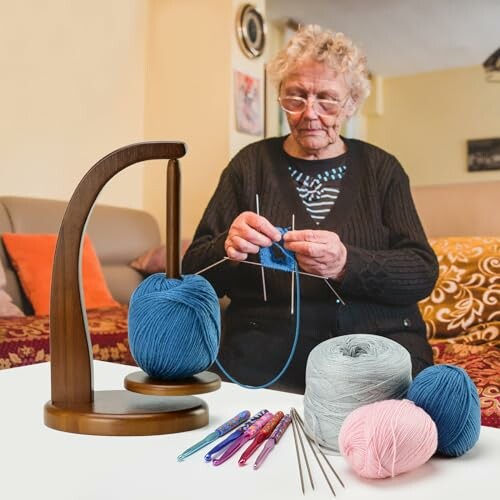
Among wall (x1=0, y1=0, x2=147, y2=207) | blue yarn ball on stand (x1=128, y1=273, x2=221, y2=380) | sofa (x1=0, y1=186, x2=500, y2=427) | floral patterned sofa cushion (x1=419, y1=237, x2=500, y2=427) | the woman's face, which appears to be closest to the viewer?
blue yarn ball on stand (x1=128, y1=273, x2=221, y2=380)

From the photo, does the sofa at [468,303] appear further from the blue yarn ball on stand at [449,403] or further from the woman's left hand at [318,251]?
the blue yarn ball on stand at [449,403]

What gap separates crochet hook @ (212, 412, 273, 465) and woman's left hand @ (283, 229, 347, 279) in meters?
0.41

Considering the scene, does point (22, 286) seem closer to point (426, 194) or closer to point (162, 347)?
point (426, 194)

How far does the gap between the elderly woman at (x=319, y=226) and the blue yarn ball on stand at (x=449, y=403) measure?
1.91 ft

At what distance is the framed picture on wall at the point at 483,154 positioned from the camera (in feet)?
18.3

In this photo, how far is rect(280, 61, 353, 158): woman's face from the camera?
1.30 metres

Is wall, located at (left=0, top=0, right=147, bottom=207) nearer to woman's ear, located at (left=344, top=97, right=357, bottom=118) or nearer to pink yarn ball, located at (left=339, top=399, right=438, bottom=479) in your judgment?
woman's ear, located at (left=344, top=97, right=357, bottom=118)

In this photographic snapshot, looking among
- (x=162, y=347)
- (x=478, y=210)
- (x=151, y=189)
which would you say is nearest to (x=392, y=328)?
(x=162, y=347)

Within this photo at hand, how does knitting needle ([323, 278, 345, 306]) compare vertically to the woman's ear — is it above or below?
below

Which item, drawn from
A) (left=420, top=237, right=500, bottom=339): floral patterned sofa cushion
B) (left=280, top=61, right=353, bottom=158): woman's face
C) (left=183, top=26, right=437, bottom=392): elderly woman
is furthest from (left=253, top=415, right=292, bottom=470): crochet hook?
(left=420, top=237, right=500, bottom=339): floral patterned sofa cushion

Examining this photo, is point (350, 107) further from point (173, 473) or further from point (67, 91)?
point (67, 91)

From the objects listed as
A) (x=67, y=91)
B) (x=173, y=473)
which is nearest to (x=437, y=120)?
(x=67, y=91)

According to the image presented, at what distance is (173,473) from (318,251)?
0.60 m

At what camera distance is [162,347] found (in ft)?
2.01
